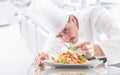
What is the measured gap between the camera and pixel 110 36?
0.98m

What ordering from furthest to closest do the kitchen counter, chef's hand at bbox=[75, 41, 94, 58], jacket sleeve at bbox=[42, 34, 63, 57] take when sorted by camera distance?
1. jacket sleeve at bbox=[42, 34, 63, 57]
2. chef's hand at bbox=[75, 41, 94, 58]
3. the kitchen counter

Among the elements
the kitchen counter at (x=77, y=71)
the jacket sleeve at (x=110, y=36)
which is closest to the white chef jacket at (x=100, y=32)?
the jacket sleeve at (x=110, y=36)

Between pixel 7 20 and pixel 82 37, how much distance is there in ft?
7.58

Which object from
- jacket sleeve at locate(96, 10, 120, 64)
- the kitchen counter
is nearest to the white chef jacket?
jacket sleeve at locate(96, 10, 120, 64)

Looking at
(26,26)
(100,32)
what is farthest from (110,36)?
(26,26)

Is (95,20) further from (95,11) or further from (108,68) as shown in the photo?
(108,68)

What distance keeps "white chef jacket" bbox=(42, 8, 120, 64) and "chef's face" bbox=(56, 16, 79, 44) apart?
0.12 feet

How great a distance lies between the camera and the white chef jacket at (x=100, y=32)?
36.7 inches

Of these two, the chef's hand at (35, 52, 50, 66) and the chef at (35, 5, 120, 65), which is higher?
the chef at (35, 5, 120, 65)

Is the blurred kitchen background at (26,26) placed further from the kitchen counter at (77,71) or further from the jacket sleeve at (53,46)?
the kitchen counter at (77,71)

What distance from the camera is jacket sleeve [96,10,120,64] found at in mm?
930

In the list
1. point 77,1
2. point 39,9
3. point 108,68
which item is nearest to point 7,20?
point 77,1

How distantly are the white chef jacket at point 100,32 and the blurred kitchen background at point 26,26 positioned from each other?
0.05 m

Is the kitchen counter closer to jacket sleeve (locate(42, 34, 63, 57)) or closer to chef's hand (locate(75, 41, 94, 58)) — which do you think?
chef's hand (locate(75, 41, 94, 58))
